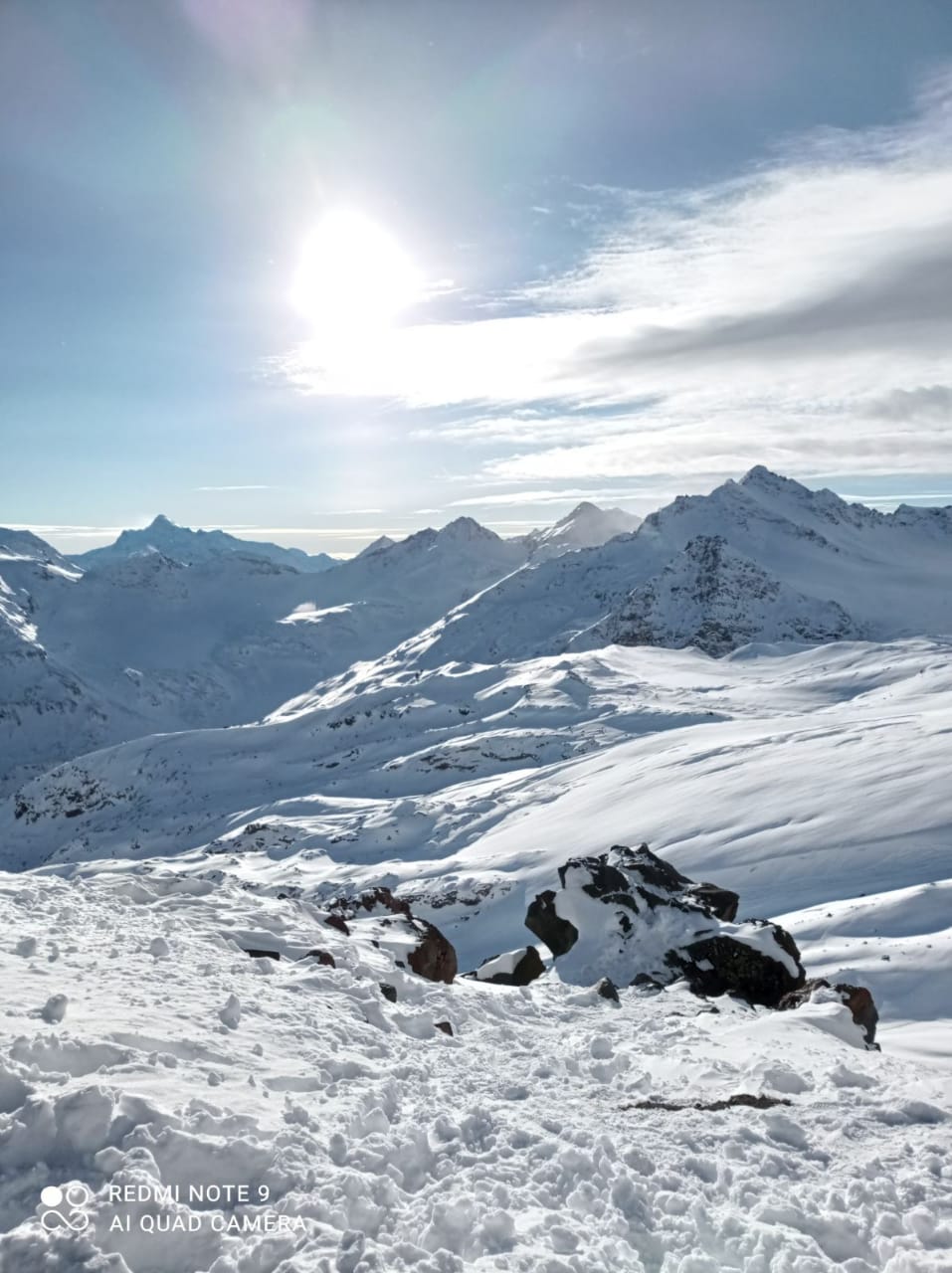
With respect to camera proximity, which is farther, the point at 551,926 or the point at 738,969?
the point at 551,926

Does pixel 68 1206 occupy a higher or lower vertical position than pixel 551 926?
higher

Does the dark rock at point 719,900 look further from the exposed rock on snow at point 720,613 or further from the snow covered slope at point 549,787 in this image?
the exposed rock on snow at point 720,613

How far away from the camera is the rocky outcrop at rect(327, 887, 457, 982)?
557 inches

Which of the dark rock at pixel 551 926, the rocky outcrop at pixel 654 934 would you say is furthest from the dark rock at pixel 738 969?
the dark rock at pixel 551 926

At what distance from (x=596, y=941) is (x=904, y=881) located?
10.7m

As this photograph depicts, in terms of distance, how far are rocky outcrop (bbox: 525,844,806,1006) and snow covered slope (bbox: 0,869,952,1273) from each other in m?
3.98

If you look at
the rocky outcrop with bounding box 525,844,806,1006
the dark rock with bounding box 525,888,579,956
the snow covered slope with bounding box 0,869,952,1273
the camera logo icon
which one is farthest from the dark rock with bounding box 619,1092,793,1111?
the dark rock with bounding box 525,888,579,956

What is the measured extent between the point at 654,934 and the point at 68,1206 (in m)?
14.0

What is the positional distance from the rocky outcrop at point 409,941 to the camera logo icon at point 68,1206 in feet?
28.5

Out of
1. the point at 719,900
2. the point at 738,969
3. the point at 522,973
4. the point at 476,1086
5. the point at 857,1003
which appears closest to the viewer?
the point at 476,1086

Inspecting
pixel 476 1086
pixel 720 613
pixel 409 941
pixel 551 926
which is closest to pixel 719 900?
pixel 551 926

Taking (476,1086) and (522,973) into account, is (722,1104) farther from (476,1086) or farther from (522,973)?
(522,973)

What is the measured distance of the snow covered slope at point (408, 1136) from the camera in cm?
539

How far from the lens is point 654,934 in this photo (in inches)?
677
